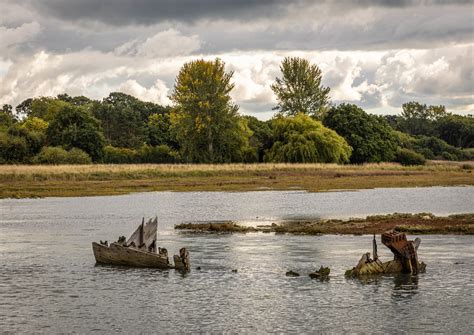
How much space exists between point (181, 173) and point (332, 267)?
7623cm

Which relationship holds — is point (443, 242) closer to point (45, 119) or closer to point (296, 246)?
point (296, 246)

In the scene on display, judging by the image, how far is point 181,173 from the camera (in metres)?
109

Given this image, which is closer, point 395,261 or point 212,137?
point 395,261

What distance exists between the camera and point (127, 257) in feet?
114

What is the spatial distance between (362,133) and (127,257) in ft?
376

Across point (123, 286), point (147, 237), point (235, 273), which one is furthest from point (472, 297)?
point (147, 237)

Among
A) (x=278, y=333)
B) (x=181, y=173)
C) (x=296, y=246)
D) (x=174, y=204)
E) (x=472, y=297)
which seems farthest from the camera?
(x=181, y=173)

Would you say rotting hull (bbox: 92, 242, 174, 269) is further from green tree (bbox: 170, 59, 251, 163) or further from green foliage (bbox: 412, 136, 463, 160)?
green foliage (bbox: 412, 136, 463, 160)

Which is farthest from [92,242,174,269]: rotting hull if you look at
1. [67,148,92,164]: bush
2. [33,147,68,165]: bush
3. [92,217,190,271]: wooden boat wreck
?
[67,148,92,164]: bush

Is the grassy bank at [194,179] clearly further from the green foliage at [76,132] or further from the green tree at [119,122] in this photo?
the green tree at [119,122]

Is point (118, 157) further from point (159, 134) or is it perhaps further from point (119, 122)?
point (119, 122)

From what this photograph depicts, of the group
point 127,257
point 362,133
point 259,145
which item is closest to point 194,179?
point 259,145

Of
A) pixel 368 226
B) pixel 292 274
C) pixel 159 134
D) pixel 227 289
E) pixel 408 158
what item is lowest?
pixel 227 289

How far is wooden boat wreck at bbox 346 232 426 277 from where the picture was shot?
101 ft
